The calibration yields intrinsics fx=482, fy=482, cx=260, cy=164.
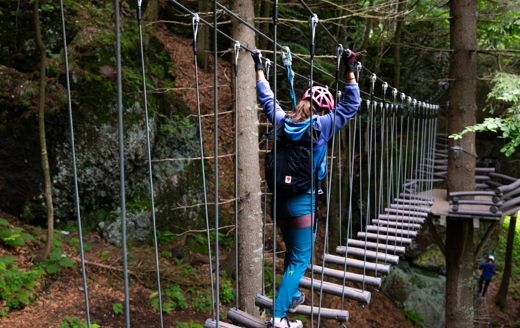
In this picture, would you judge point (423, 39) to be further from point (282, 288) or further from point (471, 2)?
point (282, 288)

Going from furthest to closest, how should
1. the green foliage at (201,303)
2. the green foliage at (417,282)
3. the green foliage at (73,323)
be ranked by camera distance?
the green foliage at (417,282)
the green foliage at (201,303)
the green foliage at (73,323)

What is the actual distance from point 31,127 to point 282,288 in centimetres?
407

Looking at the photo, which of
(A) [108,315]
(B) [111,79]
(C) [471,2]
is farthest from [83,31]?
(C) [471,2]

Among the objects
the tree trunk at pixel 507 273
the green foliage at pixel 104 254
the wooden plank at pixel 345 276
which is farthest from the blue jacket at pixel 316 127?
the tree trunk at pixel 507 273

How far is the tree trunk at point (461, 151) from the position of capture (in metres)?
5.92

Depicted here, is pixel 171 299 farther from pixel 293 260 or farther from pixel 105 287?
pixel 293 260

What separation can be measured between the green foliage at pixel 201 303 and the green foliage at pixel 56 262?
125cm

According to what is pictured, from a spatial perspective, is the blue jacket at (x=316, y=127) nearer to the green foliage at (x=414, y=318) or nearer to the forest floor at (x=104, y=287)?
the forest floor at (x=104, y=287)

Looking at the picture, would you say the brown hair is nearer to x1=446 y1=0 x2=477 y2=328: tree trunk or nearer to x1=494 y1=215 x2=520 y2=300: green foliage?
x1=446 y1=0 x2=477 y2=328: tree trunk

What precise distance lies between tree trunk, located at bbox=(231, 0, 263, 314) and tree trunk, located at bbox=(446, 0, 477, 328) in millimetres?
3123

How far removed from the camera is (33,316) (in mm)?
3893

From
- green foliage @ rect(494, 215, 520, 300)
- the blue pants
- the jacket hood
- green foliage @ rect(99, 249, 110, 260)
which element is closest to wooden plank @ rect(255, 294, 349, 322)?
the blue pants

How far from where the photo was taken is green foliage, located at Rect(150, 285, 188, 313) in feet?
15.1

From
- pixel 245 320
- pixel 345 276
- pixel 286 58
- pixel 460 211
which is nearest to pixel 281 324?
pixel 245 320
